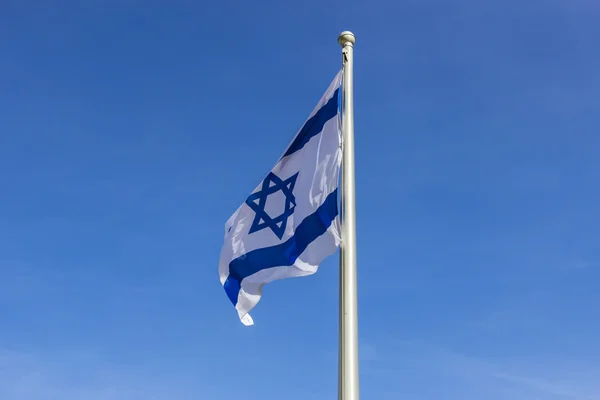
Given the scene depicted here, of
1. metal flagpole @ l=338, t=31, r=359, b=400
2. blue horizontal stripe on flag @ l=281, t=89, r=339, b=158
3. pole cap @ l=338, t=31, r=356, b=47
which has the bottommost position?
metal flagpole @ l=338, t=31, r=359, b=400

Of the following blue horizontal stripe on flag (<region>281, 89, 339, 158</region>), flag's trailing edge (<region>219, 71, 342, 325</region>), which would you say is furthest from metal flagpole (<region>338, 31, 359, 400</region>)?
blue horizontal stripe on flag (<region>281, 89, 339, 158</region>)

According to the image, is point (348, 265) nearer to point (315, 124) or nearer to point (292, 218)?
point (292, 218)

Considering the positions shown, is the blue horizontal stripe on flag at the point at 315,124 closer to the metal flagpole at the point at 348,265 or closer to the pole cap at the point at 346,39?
the metal flagpole at the point at 348,265

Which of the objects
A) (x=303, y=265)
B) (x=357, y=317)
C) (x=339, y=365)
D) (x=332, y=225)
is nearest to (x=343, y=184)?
(x=332, y=225)

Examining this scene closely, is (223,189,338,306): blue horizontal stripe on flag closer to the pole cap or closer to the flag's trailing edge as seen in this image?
the flag's trailing edge

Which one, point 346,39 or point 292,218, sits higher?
point 346,39

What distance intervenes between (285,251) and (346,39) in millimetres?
4538

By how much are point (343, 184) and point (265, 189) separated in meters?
2.73

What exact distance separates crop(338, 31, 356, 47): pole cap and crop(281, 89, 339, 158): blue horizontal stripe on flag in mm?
1162

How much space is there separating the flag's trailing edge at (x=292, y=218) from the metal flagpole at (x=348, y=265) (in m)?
0.17

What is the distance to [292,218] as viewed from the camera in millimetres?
13523

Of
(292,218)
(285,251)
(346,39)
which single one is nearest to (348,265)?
(285,251)

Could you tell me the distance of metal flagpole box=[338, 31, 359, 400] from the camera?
1075 centimetres

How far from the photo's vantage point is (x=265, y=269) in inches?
544
